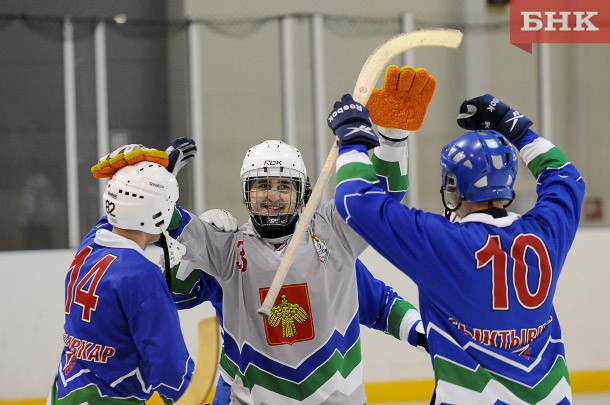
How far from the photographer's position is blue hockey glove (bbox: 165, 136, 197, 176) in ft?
8.12

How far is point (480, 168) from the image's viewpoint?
1931 millimetres

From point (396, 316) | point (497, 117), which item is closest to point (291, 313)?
point (396, 316)

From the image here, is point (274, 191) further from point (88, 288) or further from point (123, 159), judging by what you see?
point (88, 288)

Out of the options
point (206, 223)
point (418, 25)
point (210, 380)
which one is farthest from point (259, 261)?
point (418, 25)

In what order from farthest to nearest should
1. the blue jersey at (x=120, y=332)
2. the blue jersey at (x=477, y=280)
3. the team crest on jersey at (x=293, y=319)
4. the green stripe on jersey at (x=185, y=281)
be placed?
1. the green stripe on jersey at (x=185, y=281)
2. the team crest on jersey at (x=293, y=319)
3. the blue jersey at (x=120, y=332)
4. the blue jersey at (x=477, y=280)

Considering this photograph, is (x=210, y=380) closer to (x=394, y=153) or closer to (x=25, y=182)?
(x=394, y=153)

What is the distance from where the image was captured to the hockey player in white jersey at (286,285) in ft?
7.40

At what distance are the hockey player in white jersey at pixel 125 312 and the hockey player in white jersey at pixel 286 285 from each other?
0.20m

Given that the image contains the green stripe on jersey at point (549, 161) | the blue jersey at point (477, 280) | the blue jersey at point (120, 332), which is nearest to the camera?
the blue jersey at point (477, 280)

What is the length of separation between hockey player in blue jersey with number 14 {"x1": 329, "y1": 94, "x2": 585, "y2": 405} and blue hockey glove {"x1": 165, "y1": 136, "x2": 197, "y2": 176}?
2.03 ft

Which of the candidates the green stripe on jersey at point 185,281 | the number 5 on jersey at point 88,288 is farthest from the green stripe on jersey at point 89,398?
the green stripe on jersey at point 185,281

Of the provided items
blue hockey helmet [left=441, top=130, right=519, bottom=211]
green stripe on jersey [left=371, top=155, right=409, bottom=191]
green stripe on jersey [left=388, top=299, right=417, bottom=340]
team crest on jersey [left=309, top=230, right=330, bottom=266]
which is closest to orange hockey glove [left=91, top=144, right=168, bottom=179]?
team crest on jersey [left=309, top=230, right=330, bottom=266]

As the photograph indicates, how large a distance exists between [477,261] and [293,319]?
542 millimetres

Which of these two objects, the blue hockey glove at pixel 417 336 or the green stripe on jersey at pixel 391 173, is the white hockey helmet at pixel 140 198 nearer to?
the green stripe on jersey at pixel 391 173
